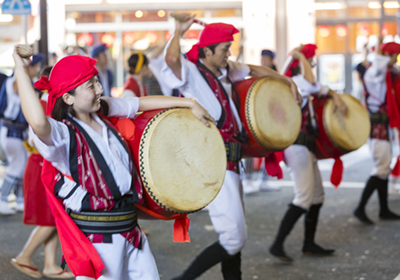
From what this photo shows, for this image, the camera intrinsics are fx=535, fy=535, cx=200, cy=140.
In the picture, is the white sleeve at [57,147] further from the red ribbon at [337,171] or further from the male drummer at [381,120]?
the male drummer at [381,120]

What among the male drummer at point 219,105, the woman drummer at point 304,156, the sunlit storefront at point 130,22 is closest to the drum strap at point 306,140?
the woman drummer at point 304,156

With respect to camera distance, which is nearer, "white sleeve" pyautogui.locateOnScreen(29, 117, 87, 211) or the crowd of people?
"white sleeve" pyautogui.locateOnScreen(29, 117, 87, 211)

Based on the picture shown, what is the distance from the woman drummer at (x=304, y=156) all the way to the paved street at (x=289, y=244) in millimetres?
166

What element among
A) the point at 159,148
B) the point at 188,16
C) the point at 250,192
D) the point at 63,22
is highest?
the point at 63,22

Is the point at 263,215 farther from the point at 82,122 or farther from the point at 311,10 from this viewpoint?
the point at 311,10

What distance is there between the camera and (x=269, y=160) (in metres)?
3.64

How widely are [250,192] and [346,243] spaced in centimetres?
258

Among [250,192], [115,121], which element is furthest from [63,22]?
[115,121]

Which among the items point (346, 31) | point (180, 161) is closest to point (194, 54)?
point (180, 161)

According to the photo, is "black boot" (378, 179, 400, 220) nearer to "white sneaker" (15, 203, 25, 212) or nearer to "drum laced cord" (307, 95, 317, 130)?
"drum laced cord" (307, 95, 317, 130)

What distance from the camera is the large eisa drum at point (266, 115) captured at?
10.2 ft

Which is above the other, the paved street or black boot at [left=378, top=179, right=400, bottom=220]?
black boot at [left=378, top=179, right=400, bottom=220]

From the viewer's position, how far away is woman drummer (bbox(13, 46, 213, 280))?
2.12 metres

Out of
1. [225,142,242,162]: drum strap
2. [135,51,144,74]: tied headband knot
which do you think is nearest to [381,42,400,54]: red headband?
[135,51,144,74]: tied headband knot
